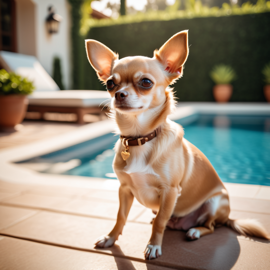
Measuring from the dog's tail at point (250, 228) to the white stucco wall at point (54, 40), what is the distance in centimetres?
965

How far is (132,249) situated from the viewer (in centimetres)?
167

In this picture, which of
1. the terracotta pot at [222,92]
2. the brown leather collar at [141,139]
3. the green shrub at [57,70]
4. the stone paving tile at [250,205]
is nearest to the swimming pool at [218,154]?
the stone paving tile at [250,205]

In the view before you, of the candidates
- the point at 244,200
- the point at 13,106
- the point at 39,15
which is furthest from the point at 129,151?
the point at 39,15

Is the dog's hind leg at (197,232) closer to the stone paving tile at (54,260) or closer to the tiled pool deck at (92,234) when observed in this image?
the tiled pool deck at (92,234)

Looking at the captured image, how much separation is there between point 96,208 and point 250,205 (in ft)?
3.85

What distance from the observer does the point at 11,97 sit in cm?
535

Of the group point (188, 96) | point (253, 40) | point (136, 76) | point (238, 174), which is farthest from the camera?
point (188, 96)

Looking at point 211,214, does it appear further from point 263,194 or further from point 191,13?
point 191,13

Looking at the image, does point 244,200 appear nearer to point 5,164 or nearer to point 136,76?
point 136,76

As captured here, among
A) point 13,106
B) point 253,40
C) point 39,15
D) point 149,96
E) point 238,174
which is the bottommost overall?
point 238,174

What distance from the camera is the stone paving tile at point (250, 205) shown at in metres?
2.15

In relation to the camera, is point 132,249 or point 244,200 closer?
point 132,249

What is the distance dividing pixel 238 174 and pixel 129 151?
2660 millimetres

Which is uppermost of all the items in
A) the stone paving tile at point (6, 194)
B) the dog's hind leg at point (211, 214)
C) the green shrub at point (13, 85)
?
the green shrub at point (13, 85)
